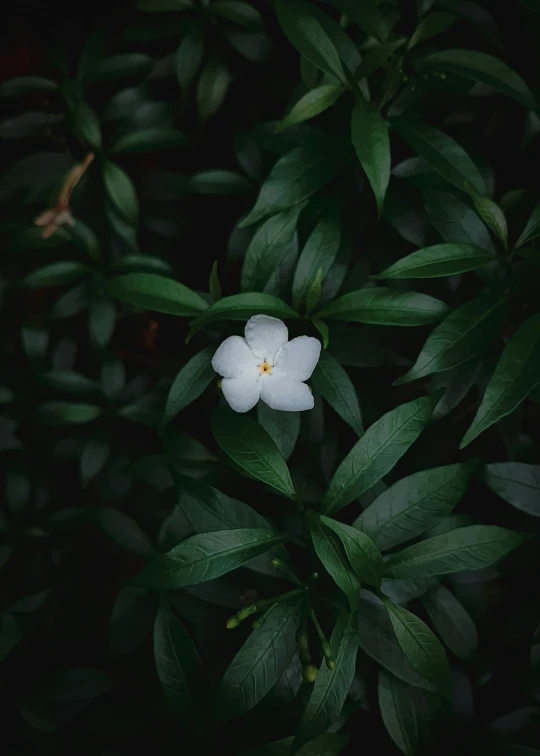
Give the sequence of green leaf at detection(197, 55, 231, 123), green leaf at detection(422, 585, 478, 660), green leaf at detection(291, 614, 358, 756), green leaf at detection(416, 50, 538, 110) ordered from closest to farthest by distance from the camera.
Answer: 1. green leaf at detection(291, 614, 358, 756)
2. green leaf at detection(416, 50, 538, 110)
3. green leaf at detection(422, 585, 478, 660)
4. green leaf at detection(197, 55, 231, 123)

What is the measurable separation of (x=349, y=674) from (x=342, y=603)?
0.32 ft

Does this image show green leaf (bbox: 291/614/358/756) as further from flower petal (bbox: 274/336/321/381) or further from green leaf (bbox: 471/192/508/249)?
green leaf (bbox: 471/192/508/249)

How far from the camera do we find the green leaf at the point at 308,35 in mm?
865

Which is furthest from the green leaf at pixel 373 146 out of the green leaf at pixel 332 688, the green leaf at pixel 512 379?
the green leaf at pixel 332 688

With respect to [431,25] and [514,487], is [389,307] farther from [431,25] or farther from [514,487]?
[431,25]

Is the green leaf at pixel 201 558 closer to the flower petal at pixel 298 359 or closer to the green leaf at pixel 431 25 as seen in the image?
the flower petal at pixel 298 359

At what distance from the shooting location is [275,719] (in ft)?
2.89

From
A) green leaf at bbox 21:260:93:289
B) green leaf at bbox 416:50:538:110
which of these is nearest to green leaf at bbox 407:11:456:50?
green leaf at bbox 416:50:538:110

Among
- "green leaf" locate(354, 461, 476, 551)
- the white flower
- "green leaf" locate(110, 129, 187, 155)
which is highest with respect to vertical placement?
"green leaf" locate(110, 129, 187, 155)

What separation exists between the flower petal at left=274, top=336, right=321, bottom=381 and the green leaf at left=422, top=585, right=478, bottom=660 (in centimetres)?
46

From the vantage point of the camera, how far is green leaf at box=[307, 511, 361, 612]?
0.76m

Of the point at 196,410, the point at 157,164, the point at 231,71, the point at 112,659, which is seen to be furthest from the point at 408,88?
the point at 112,659

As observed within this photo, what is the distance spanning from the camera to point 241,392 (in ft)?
2.75

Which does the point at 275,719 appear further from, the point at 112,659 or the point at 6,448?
the point at 6,448
